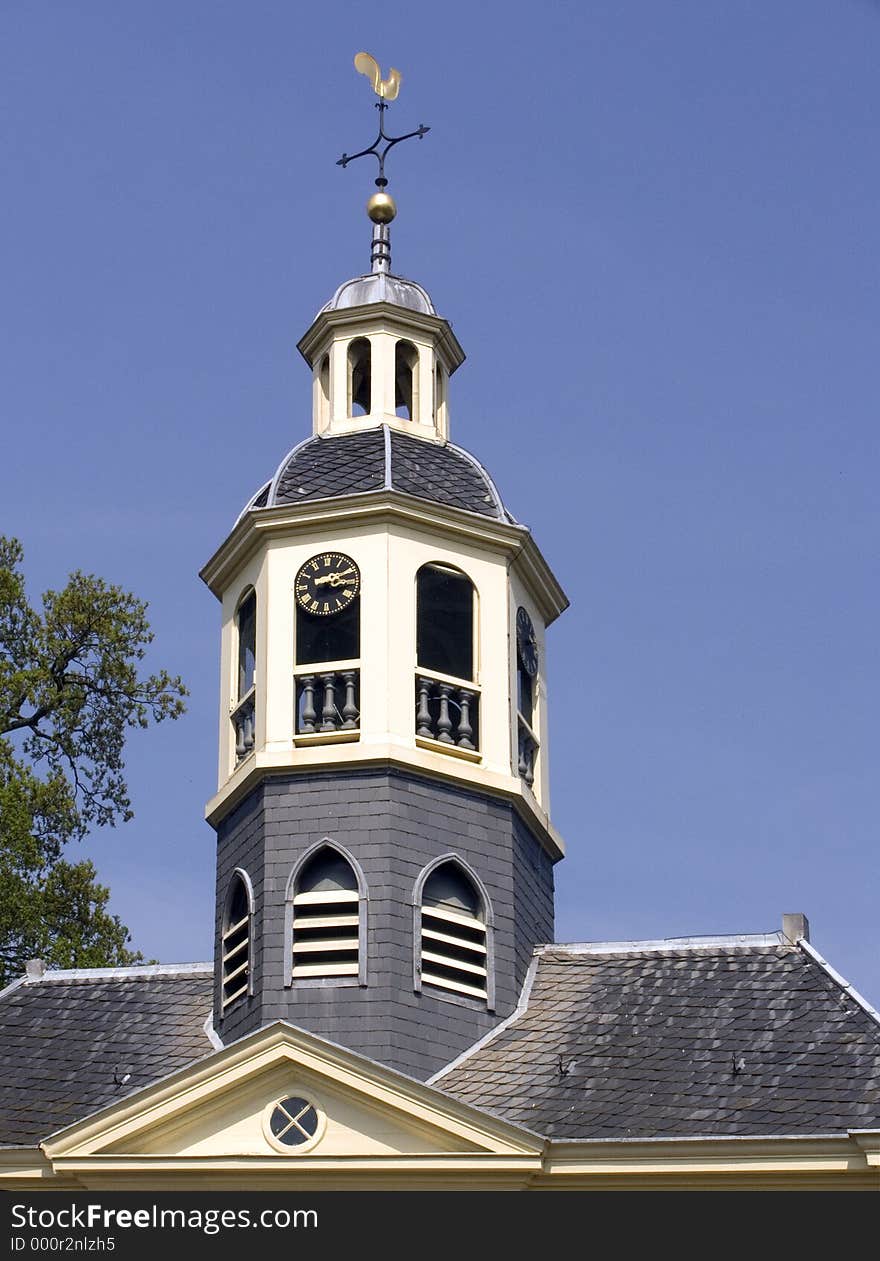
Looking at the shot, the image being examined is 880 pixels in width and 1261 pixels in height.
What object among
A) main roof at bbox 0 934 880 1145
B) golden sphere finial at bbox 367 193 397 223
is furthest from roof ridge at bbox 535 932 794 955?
golden sphere finial at bbox 367 193 397 223

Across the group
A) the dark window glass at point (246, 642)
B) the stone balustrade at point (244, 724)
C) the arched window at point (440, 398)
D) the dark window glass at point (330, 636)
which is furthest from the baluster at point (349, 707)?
the arched window at point (440, 398)

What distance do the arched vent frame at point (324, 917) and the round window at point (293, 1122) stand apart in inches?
76.2

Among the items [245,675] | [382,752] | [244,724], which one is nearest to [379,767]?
[382,752]

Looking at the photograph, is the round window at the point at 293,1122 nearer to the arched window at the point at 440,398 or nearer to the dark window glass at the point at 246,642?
the dark window glass at the point at 246,642

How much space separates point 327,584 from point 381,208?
7.73m

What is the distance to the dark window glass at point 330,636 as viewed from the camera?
33312 millimetres

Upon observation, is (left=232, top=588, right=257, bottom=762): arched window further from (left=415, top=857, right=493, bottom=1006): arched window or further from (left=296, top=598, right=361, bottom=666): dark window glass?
(left=415, top=857, right=493, bottom=1006): arched window

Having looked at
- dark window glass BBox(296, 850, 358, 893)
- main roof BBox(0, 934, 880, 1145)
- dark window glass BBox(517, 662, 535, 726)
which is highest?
dark window glass BBox(517, 662, 535, 726)

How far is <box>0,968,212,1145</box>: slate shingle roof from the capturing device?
102 ft

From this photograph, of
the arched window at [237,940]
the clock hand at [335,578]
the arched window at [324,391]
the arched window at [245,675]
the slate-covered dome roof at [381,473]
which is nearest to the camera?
the arched window at [237,940]

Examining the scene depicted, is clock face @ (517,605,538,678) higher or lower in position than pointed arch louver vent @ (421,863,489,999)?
higher

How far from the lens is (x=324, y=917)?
104ft

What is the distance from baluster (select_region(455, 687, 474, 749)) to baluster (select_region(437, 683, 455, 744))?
0.12m

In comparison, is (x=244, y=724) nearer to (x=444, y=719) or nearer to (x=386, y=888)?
(x=444, y=719)
